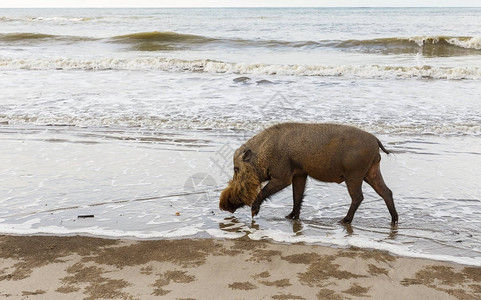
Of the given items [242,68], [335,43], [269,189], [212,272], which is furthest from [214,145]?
[335,43]

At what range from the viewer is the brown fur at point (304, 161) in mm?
5953

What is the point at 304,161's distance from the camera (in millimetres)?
6074

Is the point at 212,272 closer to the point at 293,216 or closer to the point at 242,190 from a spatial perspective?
the point at 242,190

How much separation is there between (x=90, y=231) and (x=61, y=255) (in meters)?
0.68

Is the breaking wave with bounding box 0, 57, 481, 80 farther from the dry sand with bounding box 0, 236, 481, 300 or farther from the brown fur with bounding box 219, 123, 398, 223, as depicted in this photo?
the dry sand with bounding box 0, 236, 481, 300

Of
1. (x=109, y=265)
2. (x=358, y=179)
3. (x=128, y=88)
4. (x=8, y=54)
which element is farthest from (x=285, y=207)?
(x=8, y=54)

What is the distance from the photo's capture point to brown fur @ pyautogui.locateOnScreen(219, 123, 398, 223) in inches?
234

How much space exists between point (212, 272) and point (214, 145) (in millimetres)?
4940

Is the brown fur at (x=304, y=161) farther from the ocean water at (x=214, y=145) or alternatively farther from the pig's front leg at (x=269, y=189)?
the ocean water at (x=214, y=145)

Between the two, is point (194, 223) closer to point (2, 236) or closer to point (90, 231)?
point (90, 231)

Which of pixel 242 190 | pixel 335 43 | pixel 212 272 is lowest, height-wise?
pixel 335 43

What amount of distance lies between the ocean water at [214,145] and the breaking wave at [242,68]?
0.25 feet

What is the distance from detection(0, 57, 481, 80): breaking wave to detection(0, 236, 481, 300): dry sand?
14225 mm

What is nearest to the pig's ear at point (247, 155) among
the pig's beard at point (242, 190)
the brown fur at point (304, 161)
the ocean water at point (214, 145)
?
the brown fur at point (304, 161)
